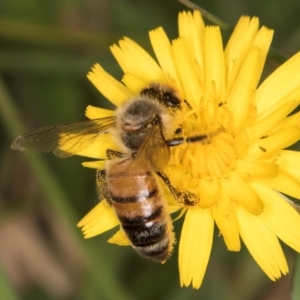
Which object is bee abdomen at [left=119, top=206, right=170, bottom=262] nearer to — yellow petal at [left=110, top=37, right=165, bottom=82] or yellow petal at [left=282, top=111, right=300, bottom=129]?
yellow petal at [left=282, top=111, right=300, bottom=129]

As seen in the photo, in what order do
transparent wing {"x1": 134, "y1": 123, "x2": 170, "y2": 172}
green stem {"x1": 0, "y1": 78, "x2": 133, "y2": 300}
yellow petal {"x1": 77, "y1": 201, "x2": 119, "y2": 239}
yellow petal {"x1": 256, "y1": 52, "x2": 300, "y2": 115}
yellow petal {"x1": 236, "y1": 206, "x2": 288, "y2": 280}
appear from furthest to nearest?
green stem {"x1": 0, "y1": 78, "x2": 133, "y2": 300}, yellow petal {"x1": 77, "y1": 201, "x2": 119, "y2": 239}, yellow petal {"x1": 256, "y1": 52, "x2": 300, "y2": 115}, yellow petal {"x1": 236, "y1": 206, "x2": 288, "y2": 280}, transparent wing {"x1": 134, "y1": 123, "x2": 170, "y2": 172}

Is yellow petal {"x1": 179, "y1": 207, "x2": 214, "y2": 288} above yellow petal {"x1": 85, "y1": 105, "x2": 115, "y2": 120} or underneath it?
underneath

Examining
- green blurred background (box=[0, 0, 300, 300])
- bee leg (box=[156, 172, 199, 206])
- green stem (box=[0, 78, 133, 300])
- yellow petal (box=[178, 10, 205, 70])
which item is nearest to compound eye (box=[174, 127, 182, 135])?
bee leg (box=[156, 172, 199, 206])

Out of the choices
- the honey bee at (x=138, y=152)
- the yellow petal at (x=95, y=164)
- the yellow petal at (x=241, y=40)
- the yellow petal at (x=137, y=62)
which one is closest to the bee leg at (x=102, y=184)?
the honey bee at (x=138, y=152)

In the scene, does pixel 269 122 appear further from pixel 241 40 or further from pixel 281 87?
pixel 241 40

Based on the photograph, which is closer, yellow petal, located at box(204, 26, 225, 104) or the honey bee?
the honey bee

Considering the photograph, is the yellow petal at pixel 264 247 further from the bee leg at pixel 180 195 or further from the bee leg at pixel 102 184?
the bee leg at pixel 102 184
